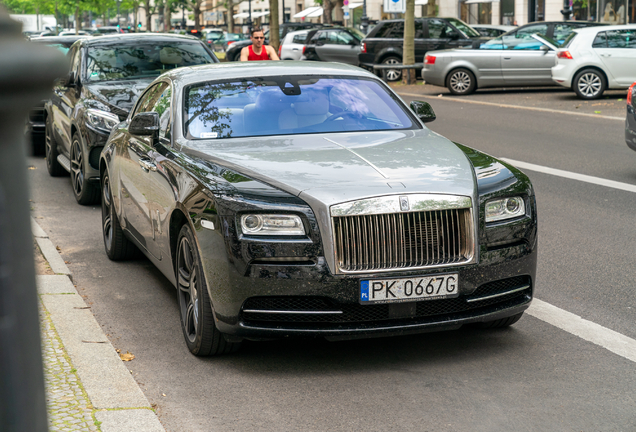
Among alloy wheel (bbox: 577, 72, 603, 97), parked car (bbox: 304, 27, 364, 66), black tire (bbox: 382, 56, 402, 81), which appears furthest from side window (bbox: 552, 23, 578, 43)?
parked car (bbox: 304, 27, 364, 66)

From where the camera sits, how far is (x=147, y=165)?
5668mm

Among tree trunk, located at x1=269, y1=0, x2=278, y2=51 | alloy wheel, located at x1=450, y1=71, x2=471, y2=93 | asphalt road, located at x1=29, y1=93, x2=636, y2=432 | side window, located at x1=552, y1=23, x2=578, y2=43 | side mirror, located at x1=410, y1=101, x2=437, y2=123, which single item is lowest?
asphalt road, located at x1=29, y1=93, x2=636, y2=432

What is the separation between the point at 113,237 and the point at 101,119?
Result: 272cm

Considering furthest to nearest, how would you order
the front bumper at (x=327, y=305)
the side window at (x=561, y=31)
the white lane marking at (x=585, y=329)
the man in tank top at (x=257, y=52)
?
the side window at (x=561, y=31) < the man in tank top at (x=257, y=52) < the white lane marking at (x=585, y=329) < the front bumper at (x=327, y=305)

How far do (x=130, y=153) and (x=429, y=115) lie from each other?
2.23 meters

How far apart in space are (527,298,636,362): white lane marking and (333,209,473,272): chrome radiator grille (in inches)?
40.6

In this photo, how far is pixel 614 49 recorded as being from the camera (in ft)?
64.1

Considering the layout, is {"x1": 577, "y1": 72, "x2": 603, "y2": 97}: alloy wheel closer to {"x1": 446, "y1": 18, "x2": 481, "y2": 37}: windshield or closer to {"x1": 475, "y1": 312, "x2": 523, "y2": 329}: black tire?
{"x1": 446, "y1": 18, "x2": 481, "y2": 37}: windshield

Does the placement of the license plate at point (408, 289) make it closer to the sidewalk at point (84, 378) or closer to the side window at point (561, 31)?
the sidewalk at point (84, 378)

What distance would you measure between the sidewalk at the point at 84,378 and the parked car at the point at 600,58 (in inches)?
650

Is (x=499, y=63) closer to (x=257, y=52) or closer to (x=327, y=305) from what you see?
(x=257, y=52)

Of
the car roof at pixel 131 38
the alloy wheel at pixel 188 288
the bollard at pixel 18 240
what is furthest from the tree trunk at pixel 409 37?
the bollard at pixel 18 240

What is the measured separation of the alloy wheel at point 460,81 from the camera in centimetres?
2286

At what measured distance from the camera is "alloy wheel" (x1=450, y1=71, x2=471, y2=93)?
75.0 ft
